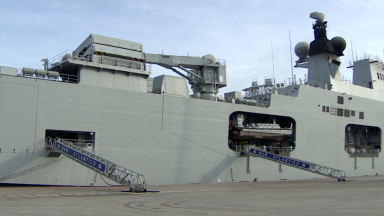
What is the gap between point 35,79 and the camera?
17438 millimetres

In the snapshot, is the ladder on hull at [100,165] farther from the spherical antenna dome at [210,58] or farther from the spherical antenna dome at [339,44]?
the spherical antenna dome at [339,44]

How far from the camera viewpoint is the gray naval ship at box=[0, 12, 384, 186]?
17188mm

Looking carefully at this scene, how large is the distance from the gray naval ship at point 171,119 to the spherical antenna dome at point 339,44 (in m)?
0.09

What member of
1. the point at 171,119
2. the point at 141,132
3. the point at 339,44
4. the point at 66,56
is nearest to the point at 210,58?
the point at 171,119

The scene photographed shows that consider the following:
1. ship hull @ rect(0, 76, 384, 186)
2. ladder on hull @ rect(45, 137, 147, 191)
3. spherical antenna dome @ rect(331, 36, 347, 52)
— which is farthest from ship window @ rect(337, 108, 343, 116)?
ladder on hull @ rect(45, 137, 147, 191)

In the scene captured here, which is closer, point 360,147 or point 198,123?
point 198,123

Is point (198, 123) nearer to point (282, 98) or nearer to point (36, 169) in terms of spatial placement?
point (282, 98)

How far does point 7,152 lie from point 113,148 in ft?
16.8

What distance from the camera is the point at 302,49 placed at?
33500mm

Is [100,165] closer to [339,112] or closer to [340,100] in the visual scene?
[339,112]

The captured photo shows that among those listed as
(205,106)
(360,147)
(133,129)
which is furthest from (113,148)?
(360,147)

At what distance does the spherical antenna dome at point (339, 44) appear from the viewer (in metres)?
31.3

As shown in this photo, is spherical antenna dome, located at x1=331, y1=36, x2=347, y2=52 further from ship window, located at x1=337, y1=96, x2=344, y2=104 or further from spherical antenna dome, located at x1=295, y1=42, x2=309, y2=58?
ship window, located at x1=337, y1=96, x2=344, y2=104

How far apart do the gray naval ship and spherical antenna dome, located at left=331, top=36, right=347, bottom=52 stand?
9cm
